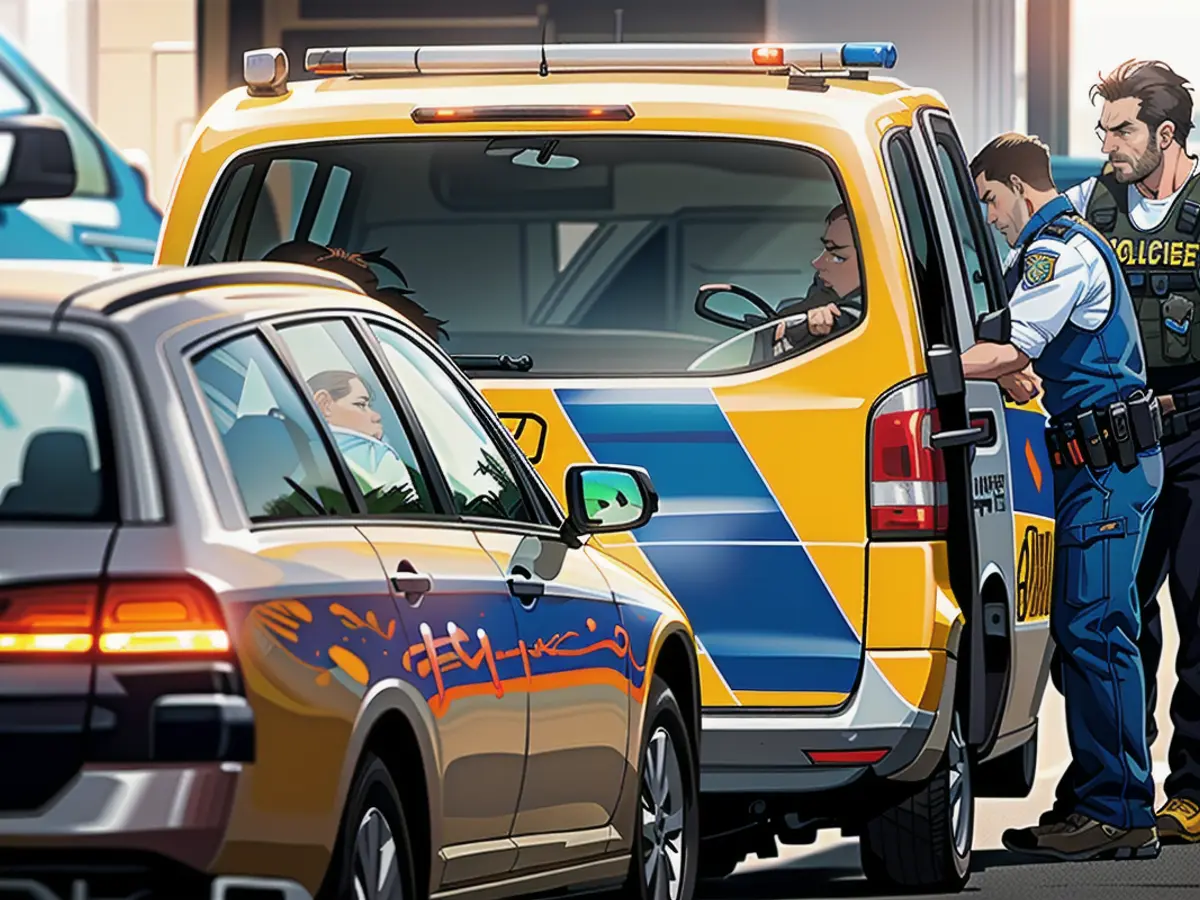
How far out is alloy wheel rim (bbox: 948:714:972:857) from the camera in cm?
835

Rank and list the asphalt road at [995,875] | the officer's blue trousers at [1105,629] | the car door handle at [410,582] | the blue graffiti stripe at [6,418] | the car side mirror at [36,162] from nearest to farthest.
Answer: the car door handle at [410,582]
the asphalt road at [995,875]
the officer's blue trousers at [1105,629]
the blue graffiti stripe at [6,418]
the car side mirror at [36,162]

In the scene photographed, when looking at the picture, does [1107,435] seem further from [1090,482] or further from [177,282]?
[177,282]

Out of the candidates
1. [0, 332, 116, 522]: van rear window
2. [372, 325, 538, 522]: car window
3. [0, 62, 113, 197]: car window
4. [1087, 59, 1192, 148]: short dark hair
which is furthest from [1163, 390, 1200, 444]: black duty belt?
[0, 62, 113, 197]: car window

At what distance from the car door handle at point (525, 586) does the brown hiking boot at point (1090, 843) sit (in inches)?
139

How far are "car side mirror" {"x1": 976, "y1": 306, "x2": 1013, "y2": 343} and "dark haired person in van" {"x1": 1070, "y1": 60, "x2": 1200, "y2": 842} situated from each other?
150 cm

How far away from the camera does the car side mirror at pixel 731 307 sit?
312 inches

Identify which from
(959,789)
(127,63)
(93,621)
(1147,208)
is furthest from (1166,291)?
(127,63)

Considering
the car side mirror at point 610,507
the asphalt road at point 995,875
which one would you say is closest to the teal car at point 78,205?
the asphalt road at point 995,875

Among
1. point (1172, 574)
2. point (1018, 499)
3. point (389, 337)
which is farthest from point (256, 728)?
point (1172, 574)

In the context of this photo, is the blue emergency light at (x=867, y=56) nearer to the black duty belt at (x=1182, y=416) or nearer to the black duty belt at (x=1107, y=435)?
the black duty belt at (x=1107, y=435)

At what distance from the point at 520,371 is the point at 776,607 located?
0.82 metres

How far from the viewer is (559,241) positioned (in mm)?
8562

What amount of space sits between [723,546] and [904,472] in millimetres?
455

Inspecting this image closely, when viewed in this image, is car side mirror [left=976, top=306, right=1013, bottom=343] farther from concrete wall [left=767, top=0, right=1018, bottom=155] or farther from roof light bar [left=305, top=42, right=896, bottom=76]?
concrete wall [left=767, top=0, right=1018, bottom=155]
